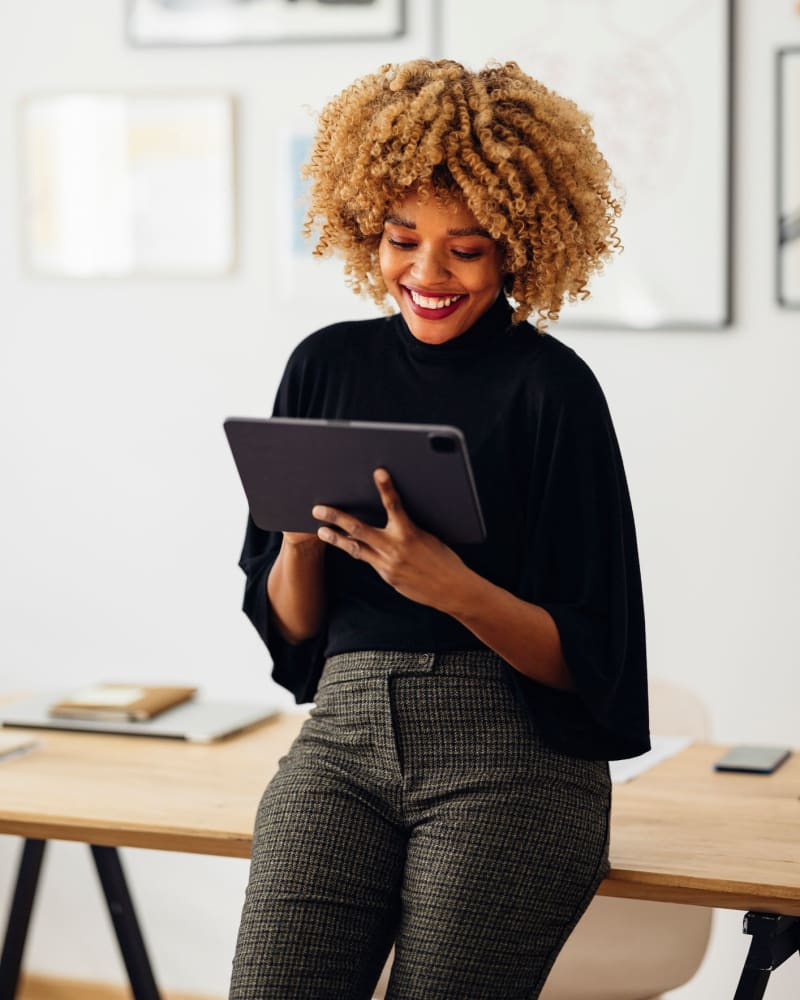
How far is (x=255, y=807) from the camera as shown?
1701 millimetres

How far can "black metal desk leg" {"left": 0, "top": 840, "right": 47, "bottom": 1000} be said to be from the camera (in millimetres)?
2102

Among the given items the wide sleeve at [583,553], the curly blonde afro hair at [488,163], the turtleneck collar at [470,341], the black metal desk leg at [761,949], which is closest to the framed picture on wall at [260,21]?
the curly blonde afro hair at [488,163]

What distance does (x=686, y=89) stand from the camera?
2.51 m

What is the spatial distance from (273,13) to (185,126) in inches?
10.6

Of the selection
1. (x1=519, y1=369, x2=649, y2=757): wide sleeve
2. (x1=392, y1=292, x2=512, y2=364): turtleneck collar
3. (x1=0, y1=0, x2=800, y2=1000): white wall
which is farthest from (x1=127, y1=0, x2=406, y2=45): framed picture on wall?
(x1=519, y1=369, x2=649, y2=757): wide sleeve

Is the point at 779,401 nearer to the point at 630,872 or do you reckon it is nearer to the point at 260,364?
the point at 260,364

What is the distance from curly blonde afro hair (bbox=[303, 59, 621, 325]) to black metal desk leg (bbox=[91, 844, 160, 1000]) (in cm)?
101

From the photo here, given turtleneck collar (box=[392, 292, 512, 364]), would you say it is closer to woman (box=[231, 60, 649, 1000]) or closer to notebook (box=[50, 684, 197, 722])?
woman (box=[231, 60, 649, 1000])

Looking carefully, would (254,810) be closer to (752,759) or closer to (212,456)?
(752,759)

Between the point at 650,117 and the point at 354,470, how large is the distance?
1.48 m

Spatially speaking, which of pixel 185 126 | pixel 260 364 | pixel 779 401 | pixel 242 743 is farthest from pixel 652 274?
pixel 242 743

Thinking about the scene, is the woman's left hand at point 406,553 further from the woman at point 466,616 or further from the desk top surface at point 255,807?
the desk top surface at point 255,807

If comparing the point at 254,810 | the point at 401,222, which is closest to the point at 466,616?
the point at 401,222

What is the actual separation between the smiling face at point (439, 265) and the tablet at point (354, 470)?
7.5 inches
